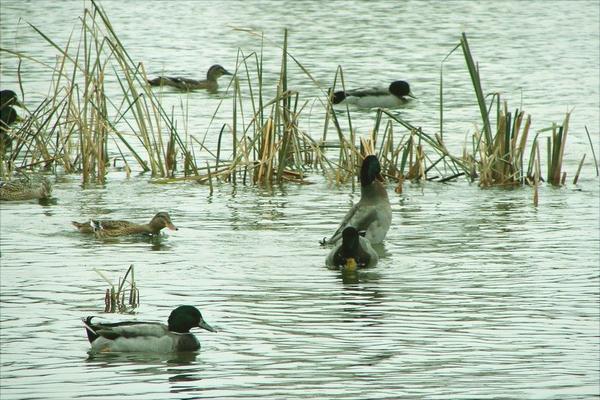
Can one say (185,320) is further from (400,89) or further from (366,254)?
(400,89)

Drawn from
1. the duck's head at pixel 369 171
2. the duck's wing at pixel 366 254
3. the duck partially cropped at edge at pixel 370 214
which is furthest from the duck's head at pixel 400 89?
the duck's wing at pixel 366 254

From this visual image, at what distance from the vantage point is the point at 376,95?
21859 mm

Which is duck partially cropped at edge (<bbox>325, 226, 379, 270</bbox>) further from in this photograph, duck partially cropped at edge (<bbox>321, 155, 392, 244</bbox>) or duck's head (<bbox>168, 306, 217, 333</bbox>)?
duck's head (<bbox>168, 306, 217, 333</bbox>)

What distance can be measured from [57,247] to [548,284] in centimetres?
417

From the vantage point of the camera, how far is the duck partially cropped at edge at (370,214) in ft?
39.2

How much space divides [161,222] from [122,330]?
3859mm

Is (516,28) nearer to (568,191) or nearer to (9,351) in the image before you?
(568,191)

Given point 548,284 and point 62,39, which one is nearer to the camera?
point 548,284

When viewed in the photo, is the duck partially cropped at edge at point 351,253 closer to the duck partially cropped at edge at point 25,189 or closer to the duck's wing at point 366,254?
the duck's wing at point 366,254

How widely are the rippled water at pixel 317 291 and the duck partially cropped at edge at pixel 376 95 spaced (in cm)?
127

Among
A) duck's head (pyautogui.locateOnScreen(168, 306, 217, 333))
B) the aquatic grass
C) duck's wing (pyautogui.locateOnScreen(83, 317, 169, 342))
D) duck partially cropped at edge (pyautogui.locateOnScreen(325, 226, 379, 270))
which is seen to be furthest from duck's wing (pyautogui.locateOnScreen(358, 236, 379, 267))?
the aquatic grass

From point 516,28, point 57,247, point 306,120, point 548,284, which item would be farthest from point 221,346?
point 516,28

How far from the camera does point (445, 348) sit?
836cm

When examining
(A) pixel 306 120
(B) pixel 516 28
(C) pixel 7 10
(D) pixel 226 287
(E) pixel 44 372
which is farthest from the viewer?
(C) pixel 7 10
